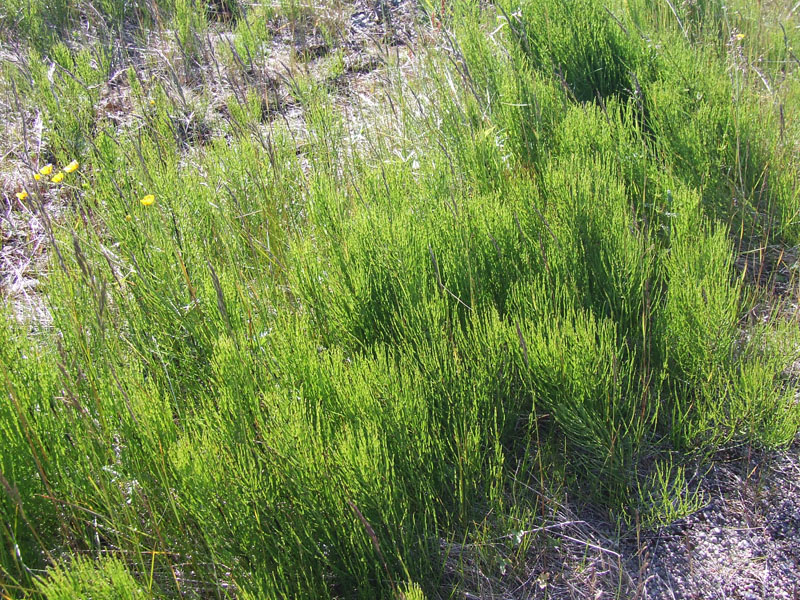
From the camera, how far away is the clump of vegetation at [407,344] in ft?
5.02

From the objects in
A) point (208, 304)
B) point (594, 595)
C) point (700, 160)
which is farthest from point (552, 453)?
point (700, 160)

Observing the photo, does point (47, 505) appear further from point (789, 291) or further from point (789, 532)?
point (789, 291)

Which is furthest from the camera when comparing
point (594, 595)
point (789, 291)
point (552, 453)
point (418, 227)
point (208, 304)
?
point (789, 291)

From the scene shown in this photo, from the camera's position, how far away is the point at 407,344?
1866mm

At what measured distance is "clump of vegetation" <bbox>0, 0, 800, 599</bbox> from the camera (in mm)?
1531

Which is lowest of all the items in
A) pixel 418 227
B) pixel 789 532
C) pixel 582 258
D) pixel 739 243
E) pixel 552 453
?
pixel 789 532

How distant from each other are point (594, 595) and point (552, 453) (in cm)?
39

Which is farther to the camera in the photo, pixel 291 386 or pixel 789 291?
pixel 789 291

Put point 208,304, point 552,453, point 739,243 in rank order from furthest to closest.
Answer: point 739,243
point 208,304
point 552,453

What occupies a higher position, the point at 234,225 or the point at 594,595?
the point at 234,225

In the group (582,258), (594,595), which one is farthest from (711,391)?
(594,595)

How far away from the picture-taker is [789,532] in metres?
1.72

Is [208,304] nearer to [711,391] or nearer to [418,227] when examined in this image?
[418,227]

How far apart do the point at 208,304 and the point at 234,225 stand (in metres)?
0.67
